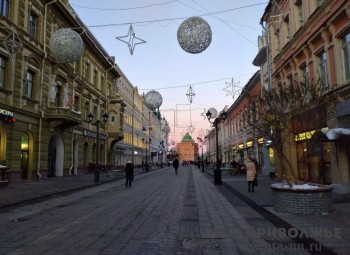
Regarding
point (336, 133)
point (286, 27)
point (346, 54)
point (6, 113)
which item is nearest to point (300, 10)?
point (286, 27)

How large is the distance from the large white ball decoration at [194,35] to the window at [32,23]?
16310 millimetres

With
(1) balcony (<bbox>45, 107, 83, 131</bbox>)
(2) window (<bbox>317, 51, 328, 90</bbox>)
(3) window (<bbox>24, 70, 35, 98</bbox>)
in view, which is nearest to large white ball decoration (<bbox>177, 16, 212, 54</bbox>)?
(2) window (<bbox>317, 51, 328, 90</bbox>)

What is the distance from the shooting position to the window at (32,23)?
948 inches

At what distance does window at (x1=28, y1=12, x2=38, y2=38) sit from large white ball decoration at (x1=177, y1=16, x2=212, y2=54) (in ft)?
53.5

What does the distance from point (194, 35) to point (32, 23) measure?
1742cm

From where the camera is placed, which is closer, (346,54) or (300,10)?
(346,54)

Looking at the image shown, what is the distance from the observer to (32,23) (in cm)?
2455

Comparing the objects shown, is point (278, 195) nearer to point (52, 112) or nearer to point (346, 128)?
point (346, 128)

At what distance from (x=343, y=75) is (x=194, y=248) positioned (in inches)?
437

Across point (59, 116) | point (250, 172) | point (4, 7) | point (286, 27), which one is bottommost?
point (250, 172)

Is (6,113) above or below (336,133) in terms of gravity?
above

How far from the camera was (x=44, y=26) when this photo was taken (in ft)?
83.9

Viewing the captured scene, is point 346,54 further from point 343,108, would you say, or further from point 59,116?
point 59,116

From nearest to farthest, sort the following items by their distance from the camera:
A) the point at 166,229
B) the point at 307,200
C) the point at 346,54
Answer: the point at 166,229, the point at 307,200, the point at 346,54
